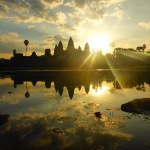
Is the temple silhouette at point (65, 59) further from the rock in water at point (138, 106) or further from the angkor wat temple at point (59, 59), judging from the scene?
the rock in water at point (138, 106)

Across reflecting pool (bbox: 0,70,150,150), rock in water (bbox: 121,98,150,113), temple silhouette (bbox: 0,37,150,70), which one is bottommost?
reflecting pool (bbox: 0,70,150,150)

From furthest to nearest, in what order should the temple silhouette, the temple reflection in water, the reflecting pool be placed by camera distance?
the temple silhouette → the temple reflection in water → the reflecting pool

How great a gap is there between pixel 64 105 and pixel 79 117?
242 inches

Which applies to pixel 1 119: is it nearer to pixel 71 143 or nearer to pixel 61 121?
pixel 61 121

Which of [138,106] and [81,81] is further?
[81,81]

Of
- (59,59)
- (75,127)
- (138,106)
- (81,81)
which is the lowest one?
(75,127)

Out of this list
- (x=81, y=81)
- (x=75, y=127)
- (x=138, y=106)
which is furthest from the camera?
(x=81, y=81)

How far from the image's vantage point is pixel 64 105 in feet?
87.5

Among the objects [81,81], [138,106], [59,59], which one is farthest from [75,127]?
[59,59]

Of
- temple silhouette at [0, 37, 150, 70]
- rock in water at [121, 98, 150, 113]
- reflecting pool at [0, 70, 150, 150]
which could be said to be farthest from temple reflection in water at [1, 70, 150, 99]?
temple silhouette at [0, 37, 150, 70]

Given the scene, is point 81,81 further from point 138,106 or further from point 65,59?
point 65,59

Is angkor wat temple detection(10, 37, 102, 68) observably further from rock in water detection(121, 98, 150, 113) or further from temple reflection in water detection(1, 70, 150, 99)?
rock in water detection(121, 98, 150, 113)

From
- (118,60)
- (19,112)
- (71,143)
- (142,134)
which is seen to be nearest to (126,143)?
Result: (142,134)

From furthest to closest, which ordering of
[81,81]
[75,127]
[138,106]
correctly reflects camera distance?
1. [81,81]
2. [138,106]
3. [75,127]
